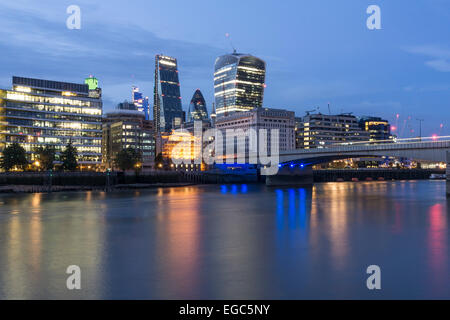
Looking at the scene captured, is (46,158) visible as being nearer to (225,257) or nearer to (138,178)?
(138,178)

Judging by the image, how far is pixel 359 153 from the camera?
69.4 m

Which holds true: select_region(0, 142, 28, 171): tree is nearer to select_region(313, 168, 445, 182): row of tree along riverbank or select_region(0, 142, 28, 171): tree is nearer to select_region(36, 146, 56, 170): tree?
select_region(36, 146, 56, 170): tree

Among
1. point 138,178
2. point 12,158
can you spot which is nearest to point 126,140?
point 138,178

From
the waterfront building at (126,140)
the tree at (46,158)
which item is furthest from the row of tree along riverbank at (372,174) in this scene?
the tree at (46,158)

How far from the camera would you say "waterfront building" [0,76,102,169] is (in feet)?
375

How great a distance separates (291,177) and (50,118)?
74739 millimetres

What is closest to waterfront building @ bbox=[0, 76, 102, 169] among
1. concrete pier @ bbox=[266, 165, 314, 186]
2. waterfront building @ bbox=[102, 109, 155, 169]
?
waterfront building @ bbox=[102, 109, 155, 169]

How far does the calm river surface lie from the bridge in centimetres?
2431

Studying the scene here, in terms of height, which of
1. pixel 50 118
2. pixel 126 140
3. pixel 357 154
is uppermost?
pixel 50 118

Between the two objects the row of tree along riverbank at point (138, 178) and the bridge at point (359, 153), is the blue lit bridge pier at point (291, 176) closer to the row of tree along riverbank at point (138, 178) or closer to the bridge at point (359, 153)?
the bridge at point (359, 153)

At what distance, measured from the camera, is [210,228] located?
2970 centimetres

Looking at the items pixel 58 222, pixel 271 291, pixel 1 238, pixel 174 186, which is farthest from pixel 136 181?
pixel 271 291

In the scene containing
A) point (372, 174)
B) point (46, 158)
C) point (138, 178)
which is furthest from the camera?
point (372, 174)
